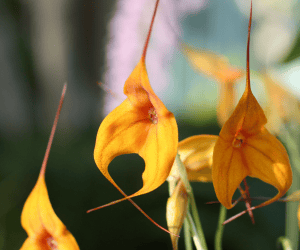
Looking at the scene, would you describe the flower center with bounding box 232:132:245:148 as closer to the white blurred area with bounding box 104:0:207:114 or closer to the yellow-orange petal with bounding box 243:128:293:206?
the yellow-orange petal with bounding box 243:128:293:206

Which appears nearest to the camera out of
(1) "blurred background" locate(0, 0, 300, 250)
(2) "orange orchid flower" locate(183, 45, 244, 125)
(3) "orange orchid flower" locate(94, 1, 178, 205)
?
(3) "orange orchid flower" locate(94, 1, 178, 205)

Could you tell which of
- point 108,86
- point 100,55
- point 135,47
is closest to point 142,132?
point 108,86

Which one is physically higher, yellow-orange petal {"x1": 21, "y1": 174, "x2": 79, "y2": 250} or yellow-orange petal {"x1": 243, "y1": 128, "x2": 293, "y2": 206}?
yellow-orange petal {"x1": 243, "y1": 128, "x2": 293, "y2": 206}

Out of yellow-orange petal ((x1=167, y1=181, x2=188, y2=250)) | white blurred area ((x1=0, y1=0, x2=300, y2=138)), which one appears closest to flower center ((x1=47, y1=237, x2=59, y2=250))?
yellow-orange petal ((x1=167, y1=181, x2=188, y2=250))

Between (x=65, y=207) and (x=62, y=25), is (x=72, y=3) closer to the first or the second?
(x=62, y=25)

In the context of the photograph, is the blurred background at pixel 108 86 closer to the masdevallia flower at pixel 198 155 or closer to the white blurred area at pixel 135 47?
the white blurred area at pixel 135 47

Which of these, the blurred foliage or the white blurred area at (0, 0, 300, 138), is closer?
the blurred foliage

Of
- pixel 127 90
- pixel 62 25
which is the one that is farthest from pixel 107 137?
pixel 62 25
